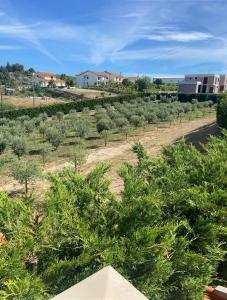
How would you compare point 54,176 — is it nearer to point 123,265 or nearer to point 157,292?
point 123,265

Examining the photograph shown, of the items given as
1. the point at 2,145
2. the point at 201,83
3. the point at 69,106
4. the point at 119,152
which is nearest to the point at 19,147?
the point at 2,145

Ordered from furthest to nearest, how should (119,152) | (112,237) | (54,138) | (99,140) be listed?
1. (99,140)
2. (54,138)
3. (119,152)
4. (112,237)

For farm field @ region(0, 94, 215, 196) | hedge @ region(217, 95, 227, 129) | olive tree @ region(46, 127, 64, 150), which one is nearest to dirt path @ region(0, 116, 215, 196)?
farm field @ region(0, 94, 215, 196)

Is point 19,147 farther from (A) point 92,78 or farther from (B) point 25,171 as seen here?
(A) point 92,78

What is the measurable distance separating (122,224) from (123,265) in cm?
100

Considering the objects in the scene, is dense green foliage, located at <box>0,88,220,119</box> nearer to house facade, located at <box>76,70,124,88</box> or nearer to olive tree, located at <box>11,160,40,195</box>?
olive tree, located at <box>11,160,40,195</box>

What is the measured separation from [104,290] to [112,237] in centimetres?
233

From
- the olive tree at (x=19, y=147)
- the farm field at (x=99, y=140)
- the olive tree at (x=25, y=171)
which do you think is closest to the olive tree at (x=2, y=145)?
the farm field at (x=99, y=140)

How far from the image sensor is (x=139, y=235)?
5.59 meters

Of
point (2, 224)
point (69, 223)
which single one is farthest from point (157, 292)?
point (2, 224)

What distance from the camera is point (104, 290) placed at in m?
3.82

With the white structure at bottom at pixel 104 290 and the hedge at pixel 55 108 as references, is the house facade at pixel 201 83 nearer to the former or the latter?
the hedge at pixel 55 108

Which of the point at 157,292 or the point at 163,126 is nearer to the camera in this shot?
the point at 157,292

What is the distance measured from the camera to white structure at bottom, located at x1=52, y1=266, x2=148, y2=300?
3.76 m
